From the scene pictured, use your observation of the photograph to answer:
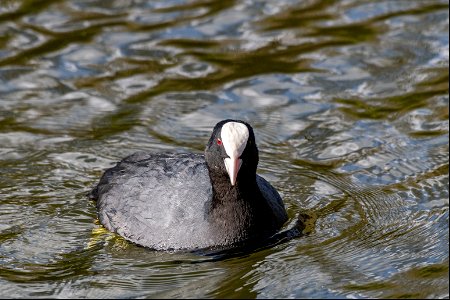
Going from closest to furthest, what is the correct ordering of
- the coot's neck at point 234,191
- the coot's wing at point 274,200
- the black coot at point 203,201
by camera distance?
the black coot at point 203,201
the coot's neck at point 234,191
the coot's wing at point 274,200

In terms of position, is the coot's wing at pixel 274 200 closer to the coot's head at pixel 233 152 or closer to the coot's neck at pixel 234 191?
the coot's neck at pixel 234 191

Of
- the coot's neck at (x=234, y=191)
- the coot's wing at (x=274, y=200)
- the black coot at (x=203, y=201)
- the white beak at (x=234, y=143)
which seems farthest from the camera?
the coot's wing at (x=274, y=200)

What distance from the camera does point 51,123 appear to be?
307 inches

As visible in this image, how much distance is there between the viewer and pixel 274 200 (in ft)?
20.6

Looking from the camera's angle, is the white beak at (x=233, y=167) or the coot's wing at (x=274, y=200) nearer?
the white beak at (x=233, y=167)

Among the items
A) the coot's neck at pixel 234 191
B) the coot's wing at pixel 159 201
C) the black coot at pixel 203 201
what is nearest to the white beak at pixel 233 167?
the black coot at pixel 203 201

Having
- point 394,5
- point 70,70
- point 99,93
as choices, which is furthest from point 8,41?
point 394,5

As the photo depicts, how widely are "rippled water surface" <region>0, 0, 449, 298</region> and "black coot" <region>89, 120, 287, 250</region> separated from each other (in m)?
0.13

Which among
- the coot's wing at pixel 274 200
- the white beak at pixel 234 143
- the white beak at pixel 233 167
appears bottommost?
the coot's wing at pixel 274 200

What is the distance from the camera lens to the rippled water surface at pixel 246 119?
5.75m

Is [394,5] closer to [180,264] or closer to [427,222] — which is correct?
[427,222]

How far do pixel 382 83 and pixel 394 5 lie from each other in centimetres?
182

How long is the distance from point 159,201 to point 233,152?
0.68m

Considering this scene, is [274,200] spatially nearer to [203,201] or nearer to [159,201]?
[203,201]
